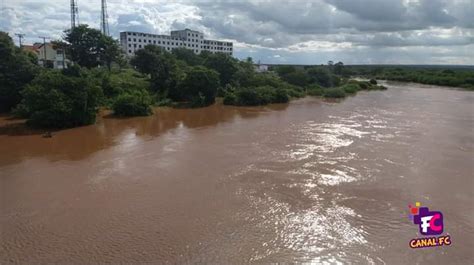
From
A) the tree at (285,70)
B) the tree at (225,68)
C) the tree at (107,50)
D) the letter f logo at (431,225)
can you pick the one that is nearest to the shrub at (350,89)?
the tree at (285,70)

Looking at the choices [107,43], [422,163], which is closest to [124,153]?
[422,163]

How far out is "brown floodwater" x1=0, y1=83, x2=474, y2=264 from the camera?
19.9ft

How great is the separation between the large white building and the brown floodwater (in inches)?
1925

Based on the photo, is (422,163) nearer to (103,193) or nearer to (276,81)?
(103,193)

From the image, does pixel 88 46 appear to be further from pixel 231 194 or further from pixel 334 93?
pixel 231 194

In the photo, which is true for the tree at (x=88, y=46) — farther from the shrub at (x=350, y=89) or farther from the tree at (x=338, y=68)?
the tree at (x=338, y=68)

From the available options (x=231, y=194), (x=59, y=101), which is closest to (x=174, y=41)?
(x=59, y=101)

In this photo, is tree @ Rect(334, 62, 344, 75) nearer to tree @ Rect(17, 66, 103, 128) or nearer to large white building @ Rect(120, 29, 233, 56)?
large white building @ Rect(120, 29, 233, 56)

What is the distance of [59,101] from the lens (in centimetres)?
1540

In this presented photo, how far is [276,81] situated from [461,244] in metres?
23.4

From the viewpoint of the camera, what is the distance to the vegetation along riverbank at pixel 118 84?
51.7 ft

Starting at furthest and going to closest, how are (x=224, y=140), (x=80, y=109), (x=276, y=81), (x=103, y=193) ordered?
(x=276, y=81) < (x=80, y=109) < (x=224, y=140) < (x=103, y=193)

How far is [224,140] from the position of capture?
13.9 metres

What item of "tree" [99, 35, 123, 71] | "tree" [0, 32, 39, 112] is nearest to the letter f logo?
"tree" [0, 32, 39, 112]
